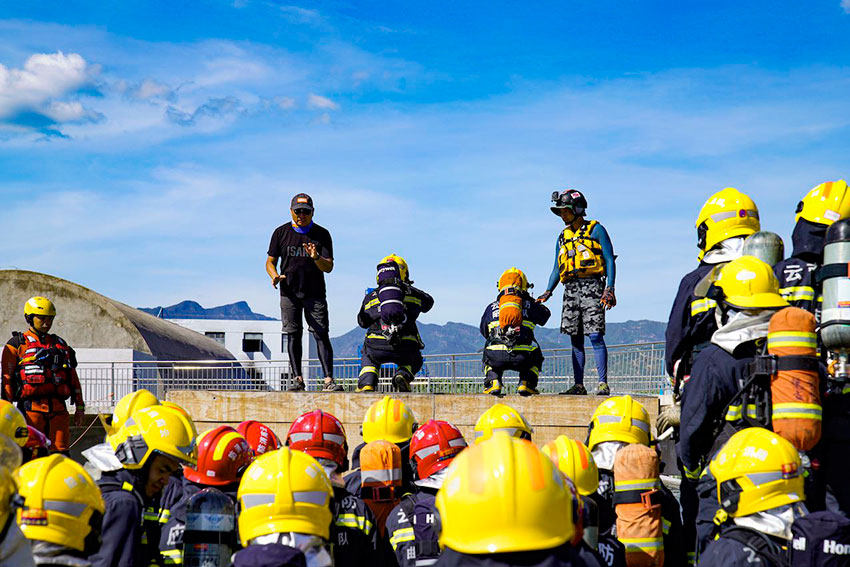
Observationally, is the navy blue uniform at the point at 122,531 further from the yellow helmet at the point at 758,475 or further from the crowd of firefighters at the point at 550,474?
the yellow helmet at the point at 758,475

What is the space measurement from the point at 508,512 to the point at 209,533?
199cm

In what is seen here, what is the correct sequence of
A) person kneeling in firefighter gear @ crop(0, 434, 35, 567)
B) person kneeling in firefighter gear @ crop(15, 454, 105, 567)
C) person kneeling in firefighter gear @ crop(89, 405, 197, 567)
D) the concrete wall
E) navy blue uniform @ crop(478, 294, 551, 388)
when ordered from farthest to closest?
the concrete wall
navy blue uniform @ crop(478, 294, 551, 388)
person kneeling in firefighter gear @ crop(89, 405, 197, 567)
person kneeling in firefighter gear @ crop(15, 454, 105, 567)
person kneeling in firefighter gear @ crop(0, 434, 35, 567)

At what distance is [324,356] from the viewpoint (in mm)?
12227

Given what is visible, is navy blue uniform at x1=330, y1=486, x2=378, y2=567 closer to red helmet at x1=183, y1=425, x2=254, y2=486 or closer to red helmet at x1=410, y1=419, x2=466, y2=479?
red helmet at x1=183, y1=425, x2=254, y2=486

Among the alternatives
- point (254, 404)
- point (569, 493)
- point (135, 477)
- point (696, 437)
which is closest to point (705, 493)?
point (696, 437)

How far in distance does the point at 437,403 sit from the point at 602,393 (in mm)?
2057

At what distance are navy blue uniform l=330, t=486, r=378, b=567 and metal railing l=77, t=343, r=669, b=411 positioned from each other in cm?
870

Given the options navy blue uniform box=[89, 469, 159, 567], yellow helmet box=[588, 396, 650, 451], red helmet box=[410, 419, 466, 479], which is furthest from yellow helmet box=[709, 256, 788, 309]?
navy blue uniform box=[89, 469, 159, 567]

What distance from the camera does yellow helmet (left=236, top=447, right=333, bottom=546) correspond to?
13.5 feet

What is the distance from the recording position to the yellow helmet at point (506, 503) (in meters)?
3.11

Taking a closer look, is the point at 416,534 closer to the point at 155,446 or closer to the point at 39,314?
the point at 155,446

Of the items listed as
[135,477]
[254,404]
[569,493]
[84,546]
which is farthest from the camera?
[254,404]

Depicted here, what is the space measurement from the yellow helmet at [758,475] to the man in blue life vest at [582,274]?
6018 mm

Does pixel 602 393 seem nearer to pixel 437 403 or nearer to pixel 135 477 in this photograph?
pixel 437 403
